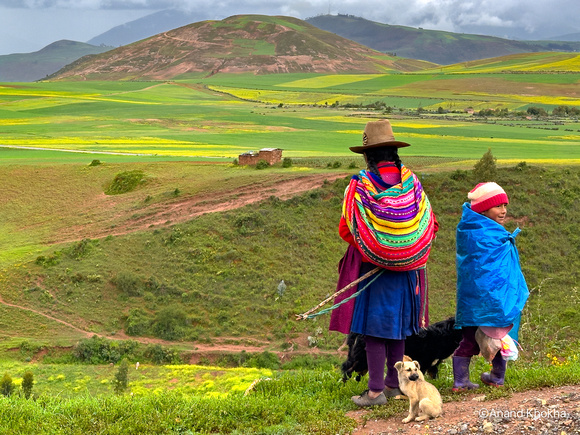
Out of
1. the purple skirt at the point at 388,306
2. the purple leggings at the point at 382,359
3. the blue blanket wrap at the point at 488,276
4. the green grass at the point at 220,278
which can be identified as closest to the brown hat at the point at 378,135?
the blue blanket wrap at the point at 488,276

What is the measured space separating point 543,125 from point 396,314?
205 ft

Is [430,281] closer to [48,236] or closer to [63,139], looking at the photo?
[48,236]

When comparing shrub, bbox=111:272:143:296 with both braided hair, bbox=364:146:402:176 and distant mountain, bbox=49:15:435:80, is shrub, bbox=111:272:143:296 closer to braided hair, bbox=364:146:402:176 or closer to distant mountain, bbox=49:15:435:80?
braided hair, bbox=364:146:402:176

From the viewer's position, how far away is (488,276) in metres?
6.14

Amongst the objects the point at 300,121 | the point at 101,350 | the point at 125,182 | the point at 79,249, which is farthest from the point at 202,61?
the point at 101,350

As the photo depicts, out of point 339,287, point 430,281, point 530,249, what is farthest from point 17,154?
point 339,287

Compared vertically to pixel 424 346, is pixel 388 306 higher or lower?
higher

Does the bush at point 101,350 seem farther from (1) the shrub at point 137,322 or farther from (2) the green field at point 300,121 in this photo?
(2) the green field at point 300,121

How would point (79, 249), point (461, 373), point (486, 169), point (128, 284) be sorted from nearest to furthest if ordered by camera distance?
point (461, 373)
point (128, 284)
point (79, 249)
point (486, 169)

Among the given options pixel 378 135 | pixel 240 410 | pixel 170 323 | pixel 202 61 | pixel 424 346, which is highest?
pixel 202 61

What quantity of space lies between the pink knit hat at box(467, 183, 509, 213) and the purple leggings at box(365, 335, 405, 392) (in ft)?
5.59

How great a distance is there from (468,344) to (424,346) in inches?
24.4

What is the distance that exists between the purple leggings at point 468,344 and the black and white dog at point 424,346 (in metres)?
0.35

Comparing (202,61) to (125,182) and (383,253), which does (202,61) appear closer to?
(125,182)
